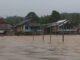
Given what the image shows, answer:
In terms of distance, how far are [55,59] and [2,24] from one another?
5687cm

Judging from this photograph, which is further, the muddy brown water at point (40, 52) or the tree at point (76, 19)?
the tree at point (76, 19)

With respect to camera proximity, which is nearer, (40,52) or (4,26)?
(40,52)

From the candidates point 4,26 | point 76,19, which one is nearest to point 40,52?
point 4,26

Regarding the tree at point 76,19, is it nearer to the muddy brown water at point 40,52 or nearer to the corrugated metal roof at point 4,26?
the corrugated metal roof at point 4,26

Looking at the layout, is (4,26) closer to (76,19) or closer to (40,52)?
(76,19)

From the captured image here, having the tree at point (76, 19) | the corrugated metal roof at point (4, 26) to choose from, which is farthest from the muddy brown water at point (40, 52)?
the tree at point (76, 19)

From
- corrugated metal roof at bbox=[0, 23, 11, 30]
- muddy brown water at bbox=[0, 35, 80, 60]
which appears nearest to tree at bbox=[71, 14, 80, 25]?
corrugated metal roof at bbox=[0, 23, 11, 30]

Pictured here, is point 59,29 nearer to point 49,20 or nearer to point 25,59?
point 49,20

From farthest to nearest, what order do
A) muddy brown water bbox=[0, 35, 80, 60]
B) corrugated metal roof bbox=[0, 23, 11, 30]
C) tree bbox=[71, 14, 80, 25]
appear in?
tree bbox=[71, 14, 80, 25] → corrugated metal roof bbox=[0, 23, 11, 30] → muddy brown water bbox=[0, 35, 80, 60]

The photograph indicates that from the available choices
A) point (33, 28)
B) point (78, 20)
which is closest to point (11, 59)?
point (33, 28)

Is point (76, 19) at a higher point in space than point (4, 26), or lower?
higher

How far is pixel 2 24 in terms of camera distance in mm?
64250

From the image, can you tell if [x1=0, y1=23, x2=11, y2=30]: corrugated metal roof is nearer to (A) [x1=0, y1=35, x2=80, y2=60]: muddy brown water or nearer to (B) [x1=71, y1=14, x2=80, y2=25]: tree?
(B) [x1=71, y1=14, x2=80, y2=25]: tree

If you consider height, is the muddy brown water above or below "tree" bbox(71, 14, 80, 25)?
below
